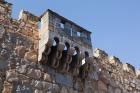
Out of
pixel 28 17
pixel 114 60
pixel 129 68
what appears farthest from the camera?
pixel 129 68

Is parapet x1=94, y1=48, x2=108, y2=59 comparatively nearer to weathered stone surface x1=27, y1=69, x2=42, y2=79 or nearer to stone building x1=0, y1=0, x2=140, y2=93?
stone building x1=0, y1=0, x2=140, y2=93

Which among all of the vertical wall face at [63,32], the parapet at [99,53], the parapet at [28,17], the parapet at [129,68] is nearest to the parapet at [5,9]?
the parapet at [28,17]

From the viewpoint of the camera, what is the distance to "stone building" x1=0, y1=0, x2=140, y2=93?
5.94 metres

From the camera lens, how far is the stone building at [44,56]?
5941mm

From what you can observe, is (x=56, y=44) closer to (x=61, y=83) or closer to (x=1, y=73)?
(x=61, y=83)

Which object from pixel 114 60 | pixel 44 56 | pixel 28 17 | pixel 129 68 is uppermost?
pixel 28 17

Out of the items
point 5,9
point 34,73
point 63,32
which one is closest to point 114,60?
point 63,32

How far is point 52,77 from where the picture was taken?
646 cm

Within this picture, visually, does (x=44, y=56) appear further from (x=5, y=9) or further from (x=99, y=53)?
(x=99, y=53)

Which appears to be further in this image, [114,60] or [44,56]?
[114,60]

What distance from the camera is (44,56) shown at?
6.38 m

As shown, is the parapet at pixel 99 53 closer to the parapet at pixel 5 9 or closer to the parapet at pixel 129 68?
the parapet at pixel 129 68

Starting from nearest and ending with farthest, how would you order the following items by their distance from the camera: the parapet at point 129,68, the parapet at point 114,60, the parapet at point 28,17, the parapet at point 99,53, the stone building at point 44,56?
the stone building at point 44,56, the parapet at point 28,17, the parapet at point 99,53, the parapet at point 114,60, the parapet at point 129,68

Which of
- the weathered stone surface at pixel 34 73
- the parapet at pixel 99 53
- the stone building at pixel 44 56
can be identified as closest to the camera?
the stone building at pixel 44 56
